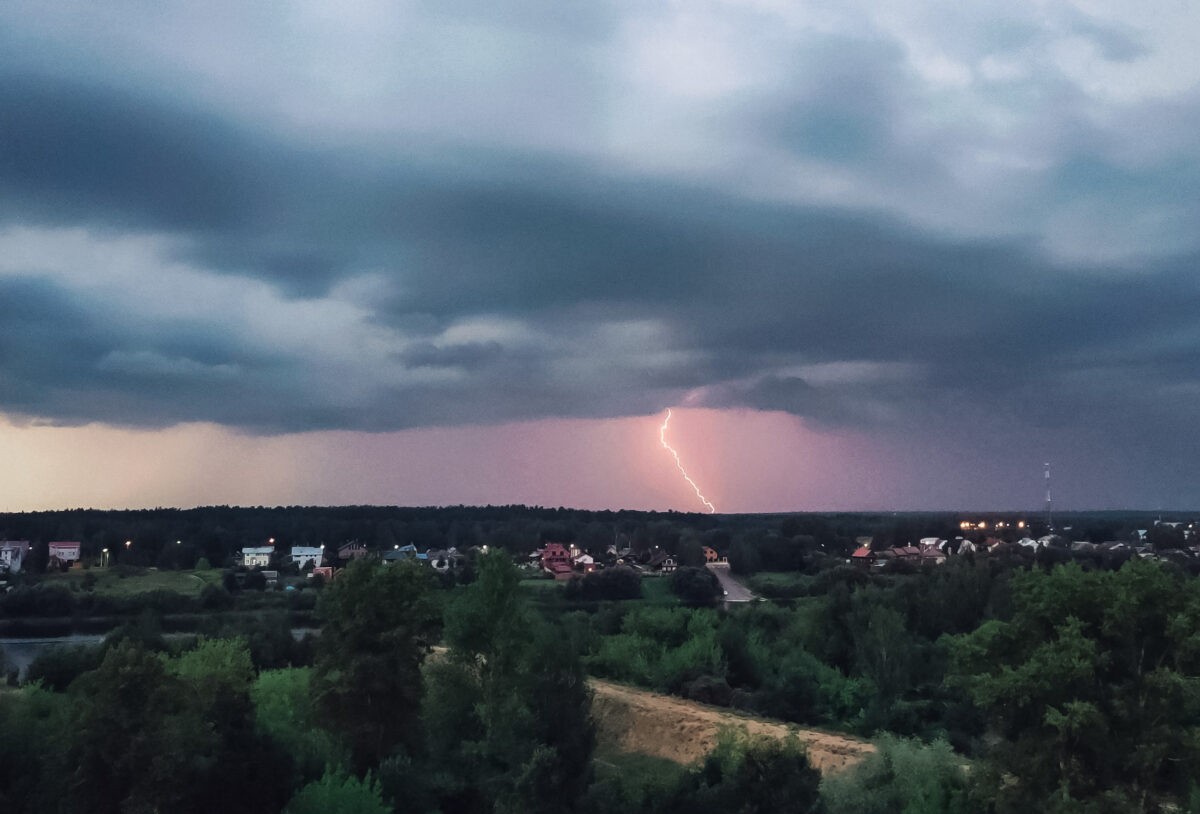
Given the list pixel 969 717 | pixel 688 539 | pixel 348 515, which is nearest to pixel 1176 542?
pixel 688 539

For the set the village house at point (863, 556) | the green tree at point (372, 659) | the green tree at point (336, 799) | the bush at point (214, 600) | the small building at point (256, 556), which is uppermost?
the green tree at point (372, 659)

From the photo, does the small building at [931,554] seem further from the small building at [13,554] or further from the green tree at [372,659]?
the small building at [13,554]

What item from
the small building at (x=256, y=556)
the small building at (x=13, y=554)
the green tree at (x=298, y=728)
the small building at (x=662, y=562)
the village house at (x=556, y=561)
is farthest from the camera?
the small building at (x=256, y=556)

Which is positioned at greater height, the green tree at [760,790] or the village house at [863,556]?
the green tree at [760,790]

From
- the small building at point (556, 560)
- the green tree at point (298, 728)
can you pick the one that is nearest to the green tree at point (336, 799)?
the green tree at point (298, 728)

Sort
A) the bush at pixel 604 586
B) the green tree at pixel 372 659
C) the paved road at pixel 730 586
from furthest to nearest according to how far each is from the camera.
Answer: the paved road at pixel 730 586 < the bush at pixel 604 586 < the green tree at pixel 372 659

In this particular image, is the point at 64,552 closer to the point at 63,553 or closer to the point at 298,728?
the point at 63,553

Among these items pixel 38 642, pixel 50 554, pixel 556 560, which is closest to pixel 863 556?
pixel 556 560

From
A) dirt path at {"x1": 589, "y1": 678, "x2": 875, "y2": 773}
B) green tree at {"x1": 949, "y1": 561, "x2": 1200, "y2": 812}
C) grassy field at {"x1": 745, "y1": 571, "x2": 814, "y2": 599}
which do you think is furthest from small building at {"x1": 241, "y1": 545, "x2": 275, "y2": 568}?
green tree at {"x1": 949, "y1": 561, "x2": 1200, "y2": 812}

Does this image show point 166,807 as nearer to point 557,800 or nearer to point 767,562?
point 557,800
